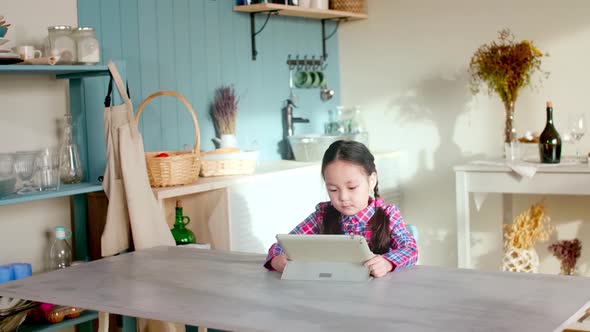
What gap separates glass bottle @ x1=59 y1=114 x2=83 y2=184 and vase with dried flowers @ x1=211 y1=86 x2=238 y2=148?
0.96 meters

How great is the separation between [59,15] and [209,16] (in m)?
0.96

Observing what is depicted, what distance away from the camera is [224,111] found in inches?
158

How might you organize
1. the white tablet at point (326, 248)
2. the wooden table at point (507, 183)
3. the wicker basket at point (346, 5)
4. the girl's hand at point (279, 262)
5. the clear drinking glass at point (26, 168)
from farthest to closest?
the wicker basket at point (346, 5), the wooden table at point (507, 183), the clear drinking glass at point (26, 168), the girl's hand at point (279, 262), the white tablet at point (326, 248)

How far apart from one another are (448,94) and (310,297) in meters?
2.91

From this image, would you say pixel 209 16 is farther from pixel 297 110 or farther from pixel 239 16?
pixel 297 110

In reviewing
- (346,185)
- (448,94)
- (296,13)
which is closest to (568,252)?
(448,94)

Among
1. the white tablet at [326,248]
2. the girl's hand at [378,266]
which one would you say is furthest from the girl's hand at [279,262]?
the girl's hand at [378,266]

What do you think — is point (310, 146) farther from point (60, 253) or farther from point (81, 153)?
point (60, 253)

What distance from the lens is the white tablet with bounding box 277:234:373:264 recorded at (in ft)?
6.94

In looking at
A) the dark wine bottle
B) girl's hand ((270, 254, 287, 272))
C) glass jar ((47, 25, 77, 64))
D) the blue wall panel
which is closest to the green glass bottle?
the blue wall panel

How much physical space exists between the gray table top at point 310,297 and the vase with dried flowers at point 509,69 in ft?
7.05

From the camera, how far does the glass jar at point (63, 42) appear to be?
298 centimetres

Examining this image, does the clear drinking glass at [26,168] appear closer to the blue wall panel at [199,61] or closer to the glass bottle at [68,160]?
the glass bottle at [68,160]

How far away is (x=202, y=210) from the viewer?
3.56 m
